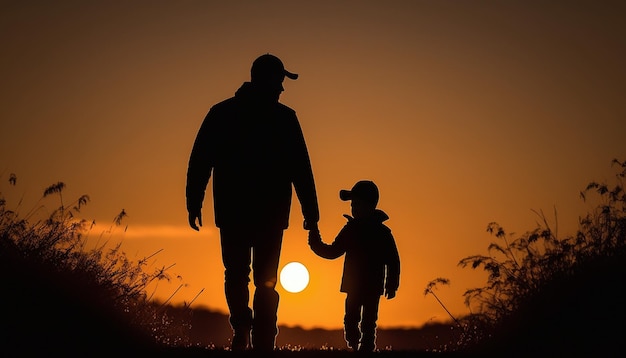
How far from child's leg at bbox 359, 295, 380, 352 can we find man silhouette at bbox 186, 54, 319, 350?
5.73ft

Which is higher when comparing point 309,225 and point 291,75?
point 291,75

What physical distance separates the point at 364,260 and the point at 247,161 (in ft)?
7.92

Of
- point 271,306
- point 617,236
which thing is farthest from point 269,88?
point 617,236

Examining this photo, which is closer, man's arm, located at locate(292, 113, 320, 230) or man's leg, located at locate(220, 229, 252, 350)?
man's leg, located at locate(220, 229, 252, 350)

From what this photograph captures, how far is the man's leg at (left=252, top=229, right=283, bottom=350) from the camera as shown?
31.1 feet

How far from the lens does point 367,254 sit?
11.2 metres

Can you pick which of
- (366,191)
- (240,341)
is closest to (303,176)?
(366,191)

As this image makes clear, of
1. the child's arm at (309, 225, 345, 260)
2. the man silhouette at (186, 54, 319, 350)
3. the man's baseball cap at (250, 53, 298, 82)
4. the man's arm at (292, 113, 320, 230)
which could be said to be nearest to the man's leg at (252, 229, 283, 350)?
the man silhouette at (186, 54, 319, 350)

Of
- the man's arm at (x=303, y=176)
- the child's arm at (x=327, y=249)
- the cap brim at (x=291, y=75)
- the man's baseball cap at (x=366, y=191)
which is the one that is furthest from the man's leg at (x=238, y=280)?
the man's baseball cap at (x=366, y=191)

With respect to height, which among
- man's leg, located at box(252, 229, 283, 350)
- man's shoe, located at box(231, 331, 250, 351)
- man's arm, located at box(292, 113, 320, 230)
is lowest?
man's shoe, located at box(231, 331, 250, 351)

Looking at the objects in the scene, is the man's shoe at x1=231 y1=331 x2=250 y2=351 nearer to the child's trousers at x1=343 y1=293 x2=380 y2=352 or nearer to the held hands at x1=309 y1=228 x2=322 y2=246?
the held hands at x1=309 y1=228 x2=322 y2=246

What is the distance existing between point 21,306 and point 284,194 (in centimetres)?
274

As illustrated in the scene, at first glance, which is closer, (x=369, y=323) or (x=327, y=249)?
(x=369, y=323)

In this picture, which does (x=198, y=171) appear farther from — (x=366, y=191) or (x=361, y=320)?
(x=361, y=320)
